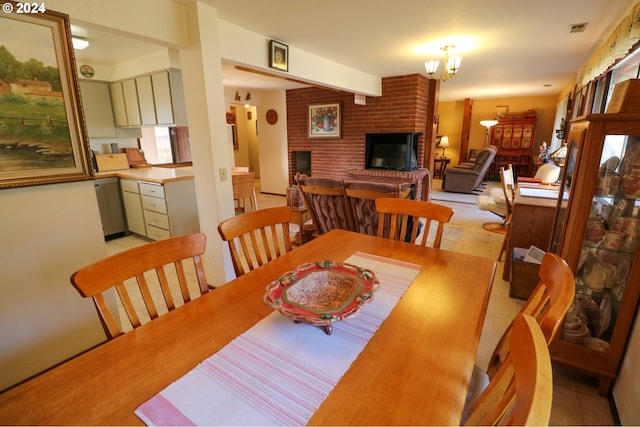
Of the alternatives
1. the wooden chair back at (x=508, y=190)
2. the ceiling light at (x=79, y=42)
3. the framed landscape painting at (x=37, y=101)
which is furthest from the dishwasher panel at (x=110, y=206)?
the wooden chair back at (x=508, y=190)

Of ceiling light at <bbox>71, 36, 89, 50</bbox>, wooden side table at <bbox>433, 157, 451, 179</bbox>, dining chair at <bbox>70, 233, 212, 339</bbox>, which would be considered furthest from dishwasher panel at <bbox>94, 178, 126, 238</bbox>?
wooden side table at <bbox>433, 157, 451, 179</bbox>

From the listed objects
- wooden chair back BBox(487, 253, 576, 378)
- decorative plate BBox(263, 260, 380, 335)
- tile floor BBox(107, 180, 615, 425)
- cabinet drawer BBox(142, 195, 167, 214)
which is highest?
wooden chair back BBox(487, 253, 576, 378)

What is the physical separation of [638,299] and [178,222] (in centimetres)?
380

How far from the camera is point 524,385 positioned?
0.49m

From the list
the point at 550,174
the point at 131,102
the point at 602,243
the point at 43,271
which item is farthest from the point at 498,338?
the point at 131,102

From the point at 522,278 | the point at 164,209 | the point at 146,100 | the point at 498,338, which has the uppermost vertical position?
the point at 146,100

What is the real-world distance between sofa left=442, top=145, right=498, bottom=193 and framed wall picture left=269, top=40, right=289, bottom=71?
488 cm

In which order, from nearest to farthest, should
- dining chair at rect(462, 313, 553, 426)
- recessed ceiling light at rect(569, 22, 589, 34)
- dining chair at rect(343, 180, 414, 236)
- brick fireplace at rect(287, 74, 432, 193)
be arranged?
dining chair at rect(462, 313, 553, 426) < dining chair at rect(343, 180, 414, 236) < recessed ceiling light at rect(569, 22, 589, 34) < brick fireplace at rect(287, 74, 432, 193)

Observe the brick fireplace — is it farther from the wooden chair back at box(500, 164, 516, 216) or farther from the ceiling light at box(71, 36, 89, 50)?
the ceiling light at box(71, 36, 89, 50)

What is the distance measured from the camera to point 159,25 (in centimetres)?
200

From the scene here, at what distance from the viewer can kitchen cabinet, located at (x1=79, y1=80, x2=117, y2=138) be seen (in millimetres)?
3861

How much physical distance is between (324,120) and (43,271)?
504 centimetres

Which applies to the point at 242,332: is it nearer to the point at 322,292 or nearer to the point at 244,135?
the point at 322,292

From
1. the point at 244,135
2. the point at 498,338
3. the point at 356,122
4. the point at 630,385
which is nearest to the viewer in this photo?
the point at 630,385
